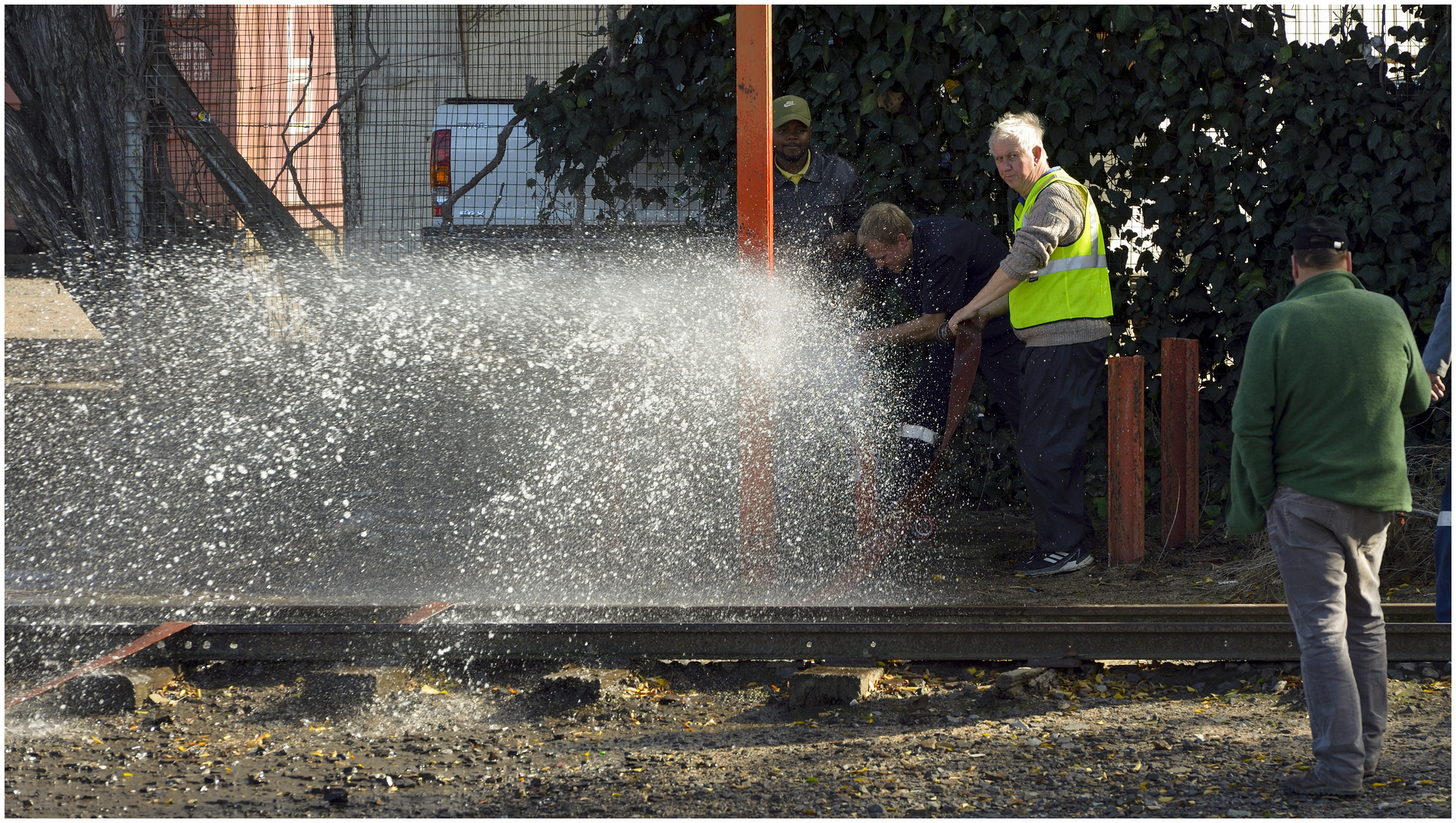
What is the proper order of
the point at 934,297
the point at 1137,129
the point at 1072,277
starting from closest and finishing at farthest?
the point at 1072,277, the point at 934,297, the point at 1137,129

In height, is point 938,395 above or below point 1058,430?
above

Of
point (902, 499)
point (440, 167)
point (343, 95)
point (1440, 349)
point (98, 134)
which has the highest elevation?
point (343, 95)

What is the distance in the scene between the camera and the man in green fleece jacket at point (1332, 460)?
9.59 ft

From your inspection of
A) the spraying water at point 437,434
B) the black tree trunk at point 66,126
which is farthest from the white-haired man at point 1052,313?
the black tree trunk at point 66,126

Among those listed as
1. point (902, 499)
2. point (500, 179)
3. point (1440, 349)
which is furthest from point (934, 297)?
point (500, 179)

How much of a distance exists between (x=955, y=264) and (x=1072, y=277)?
587 mm

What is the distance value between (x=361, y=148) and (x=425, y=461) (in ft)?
6.78

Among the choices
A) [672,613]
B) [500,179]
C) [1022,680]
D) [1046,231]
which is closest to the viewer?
[1022,680]

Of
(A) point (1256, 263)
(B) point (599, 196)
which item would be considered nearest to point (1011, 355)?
(A) point (1256, 263)

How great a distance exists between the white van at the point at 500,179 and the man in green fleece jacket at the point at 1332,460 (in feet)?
13.4

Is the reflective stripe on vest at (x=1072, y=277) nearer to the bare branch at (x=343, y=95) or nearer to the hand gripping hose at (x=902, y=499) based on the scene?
the hand gripping hose at (x=902, y=499)

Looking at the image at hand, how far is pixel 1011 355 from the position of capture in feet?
17.7

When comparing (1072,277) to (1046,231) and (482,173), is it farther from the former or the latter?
(482,173)

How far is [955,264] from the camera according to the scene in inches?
210
